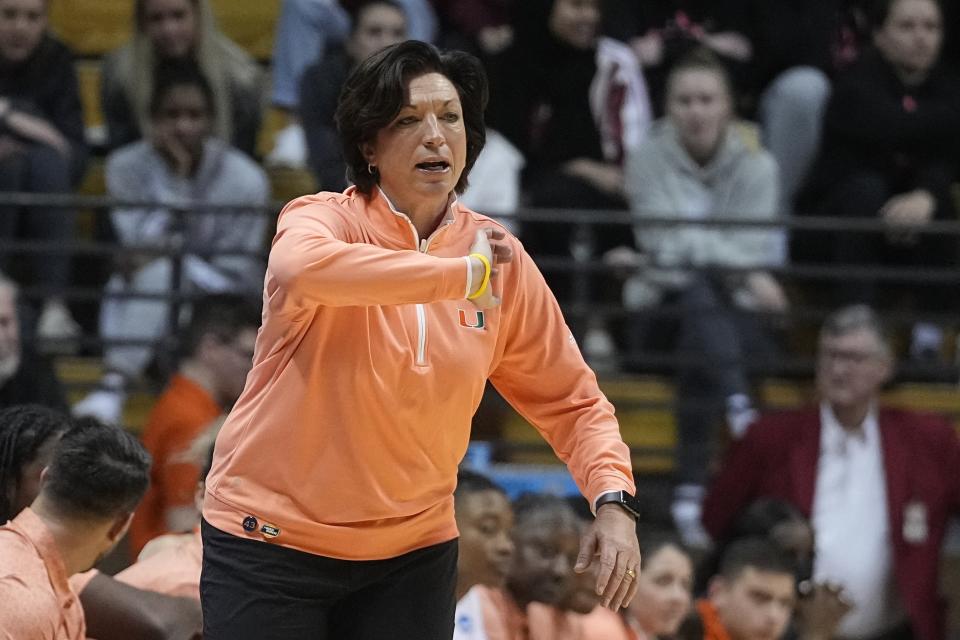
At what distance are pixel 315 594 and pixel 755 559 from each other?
2.60 m

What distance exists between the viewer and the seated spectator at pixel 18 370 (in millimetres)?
5805

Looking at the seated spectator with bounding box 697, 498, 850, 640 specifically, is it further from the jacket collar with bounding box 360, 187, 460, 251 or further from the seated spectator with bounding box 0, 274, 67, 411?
the jacket collar with bounding box 360, 187, 460, 251

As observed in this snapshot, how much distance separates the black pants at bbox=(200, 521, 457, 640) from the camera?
113 inches

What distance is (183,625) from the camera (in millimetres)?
3666

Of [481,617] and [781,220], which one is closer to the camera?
[481,617]

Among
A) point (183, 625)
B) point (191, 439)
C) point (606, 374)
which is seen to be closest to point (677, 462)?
point (606, 374)

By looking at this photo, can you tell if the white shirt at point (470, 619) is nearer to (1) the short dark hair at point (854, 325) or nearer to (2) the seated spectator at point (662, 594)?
(2) the seated spectator at point (662, 594)

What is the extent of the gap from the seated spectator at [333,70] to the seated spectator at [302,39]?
17 centimetres

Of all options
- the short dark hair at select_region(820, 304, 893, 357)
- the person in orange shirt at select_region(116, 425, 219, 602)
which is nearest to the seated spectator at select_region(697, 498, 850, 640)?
the short dark hair at select_region(820, 304, 893, 357)

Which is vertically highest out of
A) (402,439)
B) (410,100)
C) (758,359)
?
(410,100)

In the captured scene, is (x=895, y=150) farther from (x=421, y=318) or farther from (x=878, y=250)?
(x=421, y=318)

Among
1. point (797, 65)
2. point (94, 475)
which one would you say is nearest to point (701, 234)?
point (797, 65)

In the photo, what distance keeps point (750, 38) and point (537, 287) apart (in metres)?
4.67

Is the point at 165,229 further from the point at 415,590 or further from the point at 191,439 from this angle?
the point at 415,590
